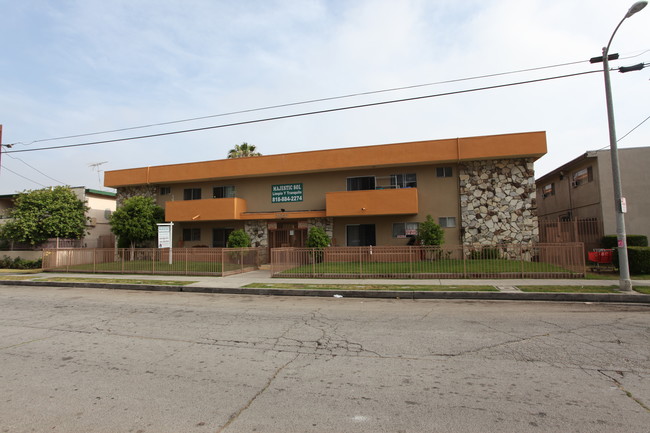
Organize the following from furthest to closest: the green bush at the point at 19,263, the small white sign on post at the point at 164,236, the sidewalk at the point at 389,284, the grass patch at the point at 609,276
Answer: the green bush at the point at 19,263, the small white sign on post at the point at 164,236, the grass patch at the point at 609,276, the sidewalk at the point at 389,284

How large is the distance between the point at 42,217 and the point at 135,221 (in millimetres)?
6257

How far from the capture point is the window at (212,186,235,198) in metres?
25.0

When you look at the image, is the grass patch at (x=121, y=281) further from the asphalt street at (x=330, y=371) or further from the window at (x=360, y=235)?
the window at (x=360, y=235)

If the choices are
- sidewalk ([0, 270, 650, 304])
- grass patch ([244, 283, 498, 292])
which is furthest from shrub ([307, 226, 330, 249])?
grass patch ([244, 283, 498, 292])


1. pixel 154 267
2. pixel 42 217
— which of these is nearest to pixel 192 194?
pixel 154 267

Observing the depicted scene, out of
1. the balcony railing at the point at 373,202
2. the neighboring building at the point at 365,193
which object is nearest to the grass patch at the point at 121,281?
the neighboring building at the point at 365,193

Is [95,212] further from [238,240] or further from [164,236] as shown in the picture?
[238,240]

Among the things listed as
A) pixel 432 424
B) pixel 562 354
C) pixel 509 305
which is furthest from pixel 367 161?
pixel 432 424

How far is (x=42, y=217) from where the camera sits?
2419 centimetres

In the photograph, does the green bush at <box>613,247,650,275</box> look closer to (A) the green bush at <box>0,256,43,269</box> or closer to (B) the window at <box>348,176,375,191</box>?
(B) the window at <box>348,176,375,191</box>

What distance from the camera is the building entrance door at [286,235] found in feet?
75.8

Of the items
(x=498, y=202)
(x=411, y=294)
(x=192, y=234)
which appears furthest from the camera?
(x=192, y=234)

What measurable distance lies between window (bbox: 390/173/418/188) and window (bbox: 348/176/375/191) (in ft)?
3.88

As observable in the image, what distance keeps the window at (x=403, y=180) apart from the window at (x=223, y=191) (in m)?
10.6
